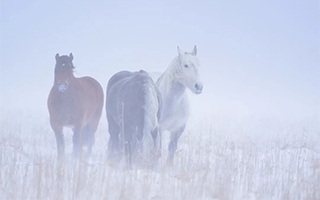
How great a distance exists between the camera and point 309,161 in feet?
16.0

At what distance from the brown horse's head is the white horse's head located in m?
1.89

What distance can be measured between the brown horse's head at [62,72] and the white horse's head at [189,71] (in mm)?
1888

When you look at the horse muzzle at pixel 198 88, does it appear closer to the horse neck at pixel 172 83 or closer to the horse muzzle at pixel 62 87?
the horse neck at pixel 172 83

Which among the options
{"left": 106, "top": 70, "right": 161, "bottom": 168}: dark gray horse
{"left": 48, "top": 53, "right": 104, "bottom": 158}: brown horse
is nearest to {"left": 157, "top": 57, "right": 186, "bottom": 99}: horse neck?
{"left": 106, "top": 70, "right": 161, "bottom": 168}: dark gray horse

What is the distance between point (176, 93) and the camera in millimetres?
6047

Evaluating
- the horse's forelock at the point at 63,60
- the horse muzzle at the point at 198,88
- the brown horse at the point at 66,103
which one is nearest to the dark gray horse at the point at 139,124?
the horse muzzle at the point at 198,88

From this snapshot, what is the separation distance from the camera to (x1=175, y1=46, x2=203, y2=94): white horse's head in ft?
18.0

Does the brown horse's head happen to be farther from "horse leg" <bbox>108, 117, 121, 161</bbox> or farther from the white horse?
the white horse

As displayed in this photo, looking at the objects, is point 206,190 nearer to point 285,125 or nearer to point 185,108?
point 185,108

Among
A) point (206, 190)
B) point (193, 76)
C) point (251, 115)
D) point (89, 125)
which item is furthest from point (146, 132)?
point (251, 115)

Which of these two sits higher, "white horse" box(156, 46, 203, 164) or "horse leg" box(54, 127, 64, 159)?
"white horse" box(156, 46, 203, 164)

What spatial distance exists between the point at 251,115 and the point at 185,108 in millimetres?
9019

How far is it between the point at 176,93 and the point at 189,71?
22.6 inches

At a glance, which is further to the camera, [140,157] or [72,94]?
[72,94]
